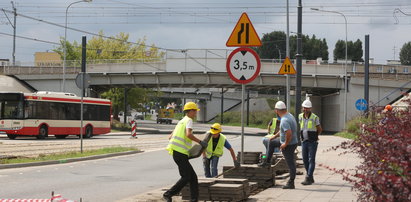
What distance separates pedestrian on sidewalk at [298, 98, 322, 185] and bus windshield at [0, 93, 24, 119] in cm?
2352

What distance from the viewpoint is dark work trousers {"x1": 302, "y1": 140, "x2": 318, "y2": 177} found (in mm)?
12656

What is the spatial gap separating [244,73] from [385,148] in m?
5.96

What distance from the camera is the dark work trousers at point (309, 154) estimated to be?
12656mm

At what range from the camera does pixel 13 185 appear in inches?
494

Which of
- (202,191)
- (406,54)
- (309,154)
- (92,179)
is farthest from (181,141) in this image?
(406,54)

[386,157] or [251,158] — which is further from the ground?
[386,157]

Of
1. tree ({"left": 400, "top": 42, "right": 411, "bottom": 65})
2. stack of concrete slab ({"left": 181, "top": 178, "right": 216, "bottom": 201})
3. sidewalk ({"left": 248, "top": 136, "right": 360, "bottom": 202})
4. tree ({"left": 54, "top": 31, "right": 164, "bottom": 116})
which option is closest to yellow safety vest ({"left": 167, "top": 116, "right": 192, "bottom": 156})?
stack of concrete slab ({"left": 181, "top": 178, "right": 216, "bottom": 201})

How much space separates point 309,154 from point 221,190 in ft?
13.4

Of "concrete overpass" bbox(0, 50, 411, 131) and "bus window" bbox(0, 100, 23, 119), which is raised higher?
"concrete overpass" bbox(0, 50, 411, 131)

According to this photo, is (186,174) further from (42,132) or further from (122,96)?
(122,96)

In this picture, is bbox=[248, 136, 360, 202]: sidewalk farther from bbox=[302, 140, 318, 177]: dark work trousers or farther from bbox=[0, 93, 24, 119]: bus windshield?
bbox=[0, 93, 24, 119]: bus windshield

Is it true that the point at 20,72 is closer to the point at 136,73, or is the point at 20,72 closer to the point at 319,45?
the point at 136,73

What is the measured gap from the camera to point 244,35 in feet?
37.0

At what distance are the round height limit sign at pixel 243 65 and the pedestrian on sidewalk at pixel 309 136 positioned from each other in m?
1.95
